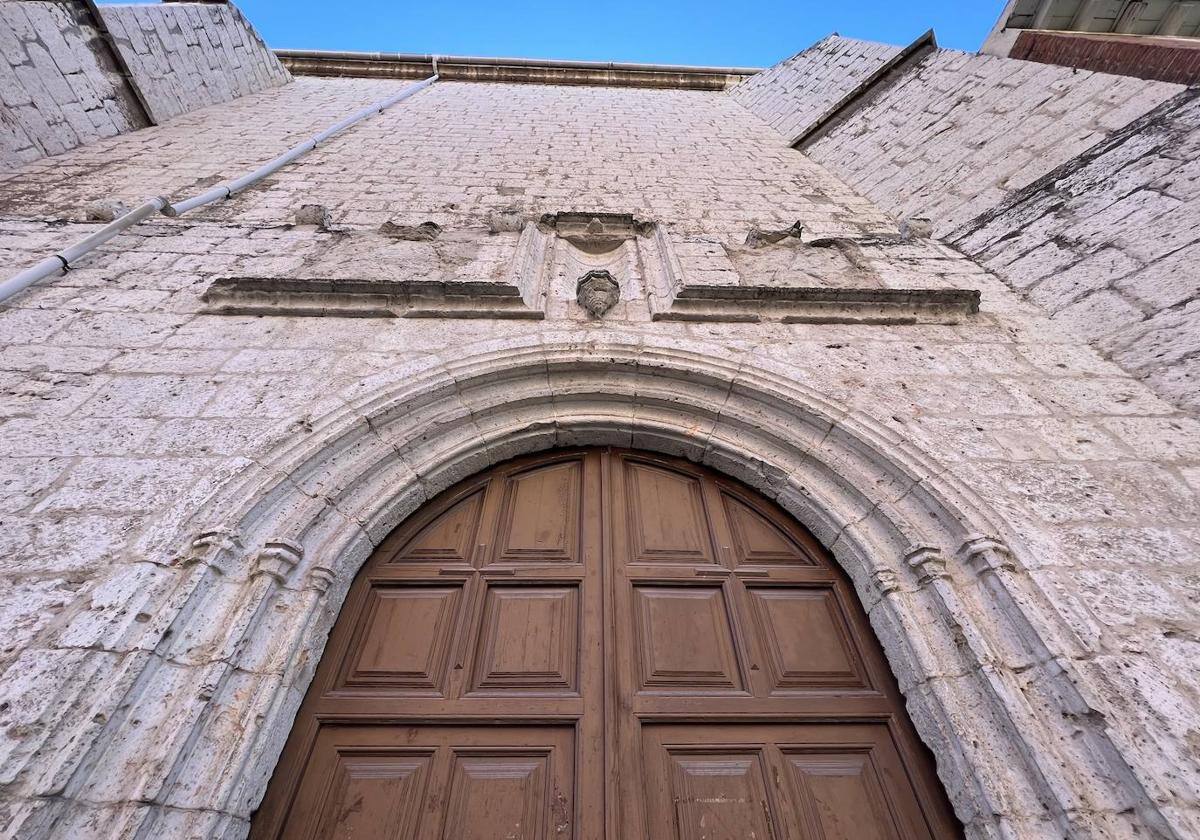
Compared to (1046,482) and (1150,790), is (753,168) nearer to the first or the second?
(1046,482)

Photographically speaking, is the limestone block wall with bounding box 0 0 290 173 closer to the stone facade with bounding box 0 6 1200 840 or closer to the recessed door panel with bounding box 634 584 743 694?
the stone facade with bounding box 0 6 1200 840

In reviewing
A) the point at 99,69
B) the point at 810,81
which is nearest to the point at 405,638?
the point at 99,69

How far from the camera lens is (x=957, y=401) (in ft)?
7.99

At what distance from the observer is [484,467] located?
99.7 inches

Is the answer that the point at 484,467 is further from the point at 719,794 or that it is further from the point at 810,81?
the point at 810,81

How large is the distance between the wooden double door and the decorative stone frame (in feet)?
0.45

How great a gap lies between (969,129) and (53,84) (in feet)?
26.6

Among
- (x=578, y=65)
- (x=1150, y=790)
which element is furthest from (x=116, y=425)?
(x=578, y=65)

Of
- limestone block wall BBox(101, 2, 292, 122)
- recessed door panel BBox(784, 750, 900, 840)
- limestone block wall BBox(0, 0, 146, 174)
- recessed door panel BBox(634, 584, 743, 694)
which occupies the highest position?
limestone block wall BBox(101, 2, 292, 122)

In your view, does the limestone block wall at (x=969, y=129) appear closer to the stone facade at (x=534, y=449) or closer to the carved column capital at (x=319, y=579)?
the stone facade at (x=534, y=449)

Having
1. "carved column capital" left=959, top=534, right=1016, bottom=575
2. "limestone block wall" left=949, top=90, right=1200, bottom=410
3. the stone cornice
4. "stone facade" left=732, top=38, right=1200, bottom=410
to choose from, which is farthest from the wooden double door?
the stone cornice

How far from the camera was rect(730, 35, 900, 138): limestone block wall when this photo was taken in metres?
6.86

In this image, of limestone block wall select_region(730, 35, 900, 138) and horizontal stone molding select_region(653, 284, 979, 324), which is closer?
horizontal stone molding select_region(653, 284, 979, 324)

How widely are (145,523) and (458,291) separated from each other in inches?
64.3
